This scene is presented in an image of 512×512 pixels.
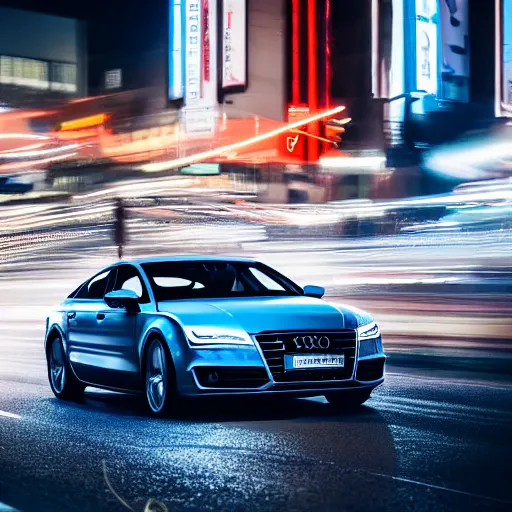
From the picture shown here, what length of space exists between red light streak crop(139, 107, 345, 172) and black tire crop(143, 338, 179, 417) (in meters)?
14.6

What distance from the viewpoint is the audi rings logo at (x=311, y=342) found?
1159cm

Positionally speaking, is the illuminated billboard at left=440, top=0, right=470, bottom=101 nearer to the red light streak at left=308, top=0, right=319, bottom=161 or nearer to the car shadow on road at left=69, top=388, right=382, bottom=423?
the red light streak at left=308, top=0, right=319, bottom=161

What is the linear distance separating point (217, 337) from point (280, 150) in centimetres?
1576

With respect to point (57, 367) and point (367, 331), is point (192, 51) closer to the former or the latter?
point (57, 367)

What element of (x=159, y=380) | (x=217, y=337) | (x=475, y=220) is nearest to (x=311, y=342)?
(x=217, y=337)

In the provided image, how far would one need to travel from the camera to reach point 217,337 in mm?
11477

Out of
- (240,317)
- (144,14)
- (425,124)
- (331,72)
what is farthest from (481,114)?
(240,317)

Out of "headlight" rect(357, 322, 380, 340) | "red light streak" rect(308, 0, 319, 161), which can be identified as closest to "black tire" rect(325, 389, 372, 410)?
"headlight" rect(357, 322, 380, 340)

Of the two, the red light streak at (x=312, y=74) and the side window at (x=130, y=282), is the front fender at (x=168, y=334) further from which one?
the red light streak at (x=312, y=74)

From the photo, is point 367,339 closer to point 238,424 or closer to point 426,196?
point 238,424

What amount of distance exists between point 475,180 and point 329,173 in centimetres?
403

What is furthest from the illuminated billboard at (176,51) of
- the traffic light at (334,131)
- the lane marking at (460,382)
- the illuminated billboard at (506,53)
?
the lane marking at (460,382)

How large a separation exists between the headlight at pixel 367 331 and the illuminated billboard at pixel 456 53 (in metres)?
13.5

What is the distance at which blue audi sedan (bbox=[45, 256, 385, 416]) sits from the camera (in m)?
11.5
